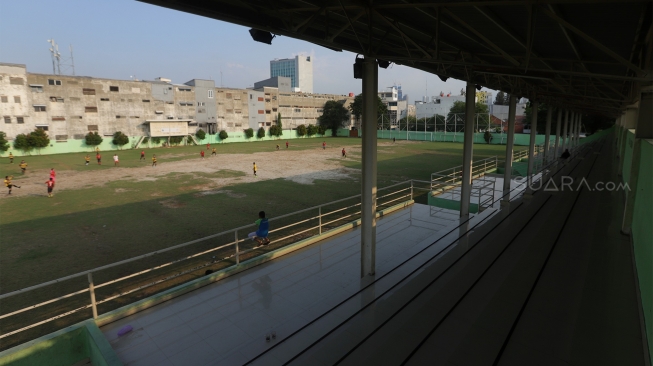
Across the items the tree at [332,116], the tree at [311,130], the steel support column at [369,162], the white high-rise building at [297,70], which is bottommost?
the steel support column at [369,162]

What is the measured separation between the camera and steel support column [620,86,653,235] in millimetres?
7395

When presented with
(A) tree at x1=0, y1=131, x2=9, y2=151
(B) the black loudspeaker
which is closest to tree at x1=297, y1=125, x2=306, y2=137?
(A) tree at x1=0, y1=131, x2=9, y2=151

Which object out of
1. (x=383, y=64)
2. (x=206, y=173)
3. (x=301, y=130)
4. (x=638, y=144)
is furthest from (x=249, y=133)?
(x=638, y=144)

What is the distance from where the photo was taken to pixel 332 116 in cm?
6531

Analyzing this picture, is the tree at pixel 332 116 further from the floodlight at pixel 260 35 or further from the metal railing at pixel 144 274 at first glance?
the floodlight at pixel 260 35

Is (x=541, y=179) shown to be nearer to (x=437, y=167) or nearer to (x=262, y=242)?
(x=437, y=167)

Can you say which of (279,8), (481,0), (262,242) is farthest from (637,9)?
(262,242)

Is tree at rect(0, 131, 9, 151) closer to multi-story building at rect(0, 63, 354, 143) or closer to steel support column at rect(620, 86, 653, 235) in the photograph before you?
multi-story building at rect(0, 63, 354, 143)

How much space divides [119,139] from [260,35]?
4205cm

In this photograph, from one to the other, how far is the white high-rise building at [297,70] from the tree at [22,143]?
8547 centimetres

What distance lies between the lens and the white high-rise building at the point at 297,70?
14438cm

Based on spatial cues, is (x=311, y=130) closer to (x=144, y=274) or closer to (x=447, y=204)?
(x=447, y=204)

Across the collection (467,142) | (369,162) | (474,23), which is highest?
(474,23)

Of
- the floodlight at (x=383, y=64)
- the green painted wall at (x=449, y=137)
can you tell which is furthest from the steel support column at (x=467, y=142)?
the green painted wall at (x=449, y=137)
